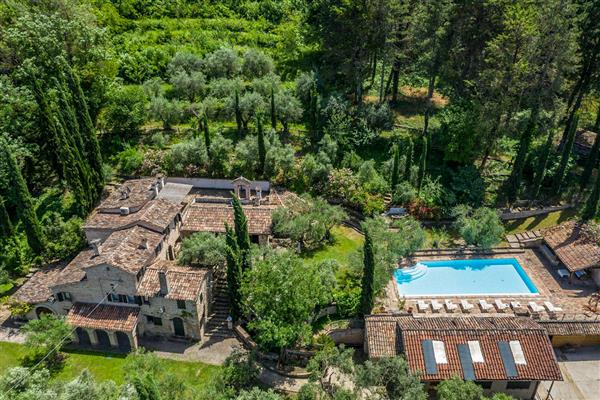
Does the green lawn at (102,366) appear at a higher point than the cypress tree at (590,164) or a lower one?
lower

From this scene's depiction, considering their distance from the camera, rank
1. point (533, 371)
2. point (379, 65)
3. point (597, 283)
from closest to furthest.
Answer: point (533, 371)
point (597, 283)
point (379, 65)

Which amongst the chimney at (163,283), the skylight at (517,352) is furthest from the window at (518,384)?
the chimney at (163,283)

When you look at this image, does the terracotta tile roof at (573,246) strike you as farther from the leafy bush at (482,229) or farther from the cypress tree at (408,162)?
the cypress tree at (408,162)

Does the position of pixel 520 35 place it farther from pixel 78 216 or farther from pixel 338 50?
pixel 78 216

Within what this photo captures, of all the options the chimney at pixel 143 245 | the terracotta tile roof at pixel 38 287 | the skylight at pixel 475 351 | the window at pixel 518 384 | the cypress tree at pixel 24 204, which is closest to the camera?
the skylight at pixel 475 351

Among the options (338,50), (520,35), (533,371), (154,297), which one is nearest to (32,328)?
(154,297)

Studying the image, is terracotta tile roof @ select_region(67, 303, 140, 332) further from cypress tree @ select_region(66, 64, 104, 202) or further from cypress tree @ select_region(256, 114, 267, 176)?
cypress tree @ select_region(256, 114, 267, 176)
